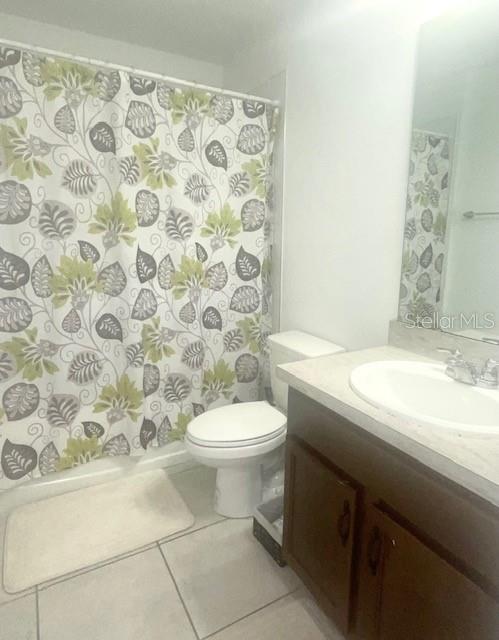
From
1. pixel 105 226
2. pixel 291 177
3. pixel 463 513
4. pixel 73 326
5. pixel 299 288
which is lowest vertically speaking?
pixel 463 513

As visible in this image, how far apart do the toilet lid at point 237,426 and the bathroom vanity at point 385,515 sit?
0.33 meters

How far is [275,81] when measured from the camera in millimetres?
2018

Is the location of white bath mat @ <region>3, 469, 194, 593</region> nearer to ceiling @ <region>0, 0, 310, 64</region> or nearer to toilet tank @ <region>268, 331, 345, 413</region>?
toilet tank @ <region>268, 331, 345, 413</region>

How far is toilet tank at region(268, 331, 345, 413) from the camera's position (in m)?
1.69

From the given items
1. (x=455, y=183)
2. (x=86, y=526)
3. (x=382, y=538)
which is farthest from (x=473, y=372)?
(x=86, y=526)

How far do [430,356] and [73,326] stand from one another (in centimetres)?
150

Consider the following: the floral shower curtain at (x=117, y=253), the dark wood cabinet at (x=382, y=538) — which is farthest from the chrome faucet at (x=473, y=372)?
the floral shower curtain at (x=117, y=253)

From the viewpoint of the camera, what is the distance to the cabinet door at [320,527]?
41.2 inches

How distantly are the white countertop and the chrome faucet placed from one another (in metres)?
0.29

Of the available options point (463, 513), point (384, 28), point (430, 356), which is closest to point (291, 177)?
point (384, 28)

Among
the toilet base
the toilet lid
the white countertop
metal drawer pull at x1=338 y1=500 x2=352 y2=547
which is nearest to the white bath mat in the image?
the toilet base

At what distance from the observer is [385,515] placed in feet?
2.99

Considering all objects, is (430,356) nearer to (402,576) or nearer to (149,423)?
(402,576)

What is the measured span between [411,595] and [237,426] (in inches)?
Result: 36.3
